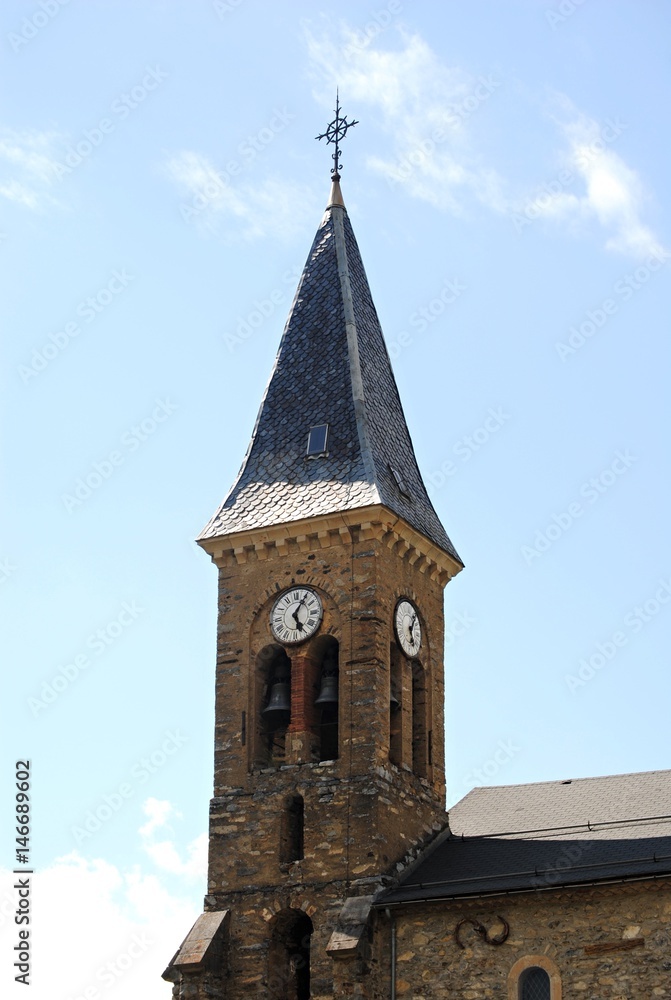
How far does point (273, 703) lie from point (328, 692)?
1.26m

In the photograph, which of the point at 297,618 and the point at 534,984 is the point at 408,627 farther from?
the point at 534,984

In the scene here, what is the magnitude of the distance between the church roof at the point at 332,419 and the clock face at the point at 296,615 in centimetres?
172

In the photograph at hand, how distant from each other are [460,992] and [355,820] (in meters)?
4.18

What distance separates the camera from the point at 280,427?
4038 cm

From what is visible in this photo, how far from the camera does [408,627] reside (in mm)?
37656

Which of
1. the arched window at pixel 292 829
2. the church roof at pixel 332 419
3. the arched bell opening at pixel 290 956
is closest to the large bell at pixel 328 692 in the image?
the arched window at pixel 292 829

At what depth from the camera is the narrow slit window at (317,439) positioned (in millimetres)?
39219

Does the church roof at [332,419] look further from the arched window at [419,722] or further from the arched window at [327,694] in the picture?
the arched window at [419,722]

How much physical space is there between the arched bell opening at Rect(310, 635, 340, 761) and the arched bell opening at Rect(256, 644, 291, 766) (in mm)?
682

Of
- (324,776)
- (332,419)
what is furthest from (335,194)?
(324,776)

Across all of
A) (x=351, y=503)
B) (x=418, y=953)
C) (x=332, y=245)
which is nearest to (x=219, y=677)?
(x=351, y=503)

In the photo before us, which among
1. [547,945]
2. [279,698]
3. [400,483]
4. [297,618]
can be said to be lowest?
[547,945]

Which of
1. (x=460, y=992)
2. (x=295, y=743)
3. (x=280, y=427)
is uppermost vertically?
(x=280, y=427)

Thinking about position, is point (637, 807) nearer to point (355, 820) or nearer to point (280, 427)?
point (355, 820)
